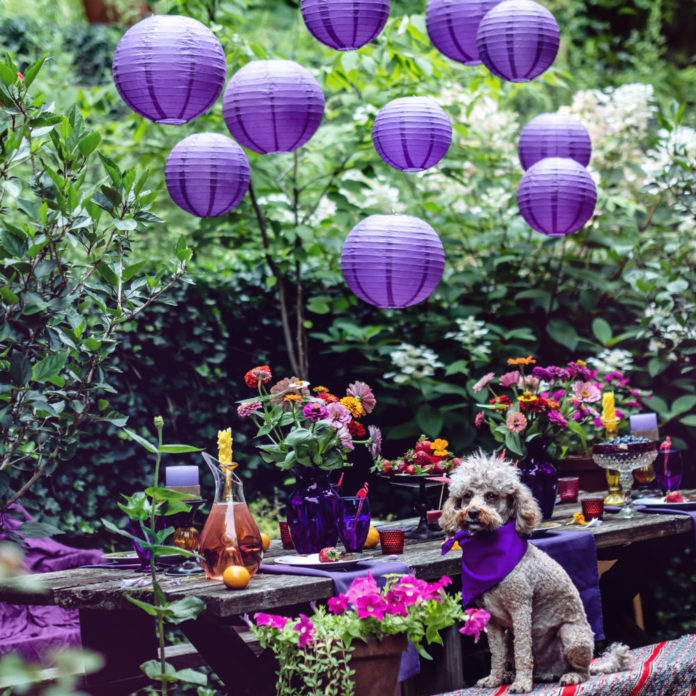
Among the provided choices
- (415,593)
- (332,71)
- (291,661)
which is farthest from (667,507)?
(332,71)

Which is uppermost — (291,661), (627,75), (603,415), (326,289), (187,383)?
(627,75)

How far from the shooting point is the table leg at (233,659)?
2.17 metres

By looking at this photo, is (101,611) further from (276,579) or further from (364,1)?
(364,1)

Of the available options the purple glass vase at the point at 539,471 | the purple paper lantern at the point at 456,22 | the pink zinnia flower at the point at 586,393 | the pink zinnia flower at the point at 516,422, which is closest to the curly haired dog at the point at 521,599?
the pink zinnia flower at the point at 516,422

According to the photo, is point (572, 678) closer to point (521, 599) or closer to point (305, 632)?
point (521, 599)

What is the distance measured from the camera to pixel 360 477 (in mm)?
4707

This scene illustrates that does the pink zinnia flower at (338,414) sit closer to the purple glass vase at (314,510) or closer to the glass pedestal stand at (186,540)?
the purple glass vase at (314,510)

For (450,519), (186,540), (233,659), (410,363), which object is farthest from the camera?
(410,363)

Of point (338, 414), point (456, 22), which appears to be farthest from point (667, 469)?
point (456, 22)

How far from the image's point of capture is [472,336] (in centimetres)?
445

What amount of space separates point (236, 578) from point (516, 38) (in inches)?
85.9

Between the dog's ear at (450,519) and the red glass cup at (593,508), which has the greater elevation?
the dog's ear at (450,519)

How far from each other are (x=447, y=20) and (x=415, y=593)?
234 centimetres

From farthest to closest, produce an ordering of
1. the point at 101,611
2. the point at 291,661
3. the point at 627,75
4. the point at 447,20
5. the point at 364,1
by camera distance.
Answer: the point at 627,75 → the point at 447,20 → the point at 364,1 → the point at 101,611 → the point at 291,661
